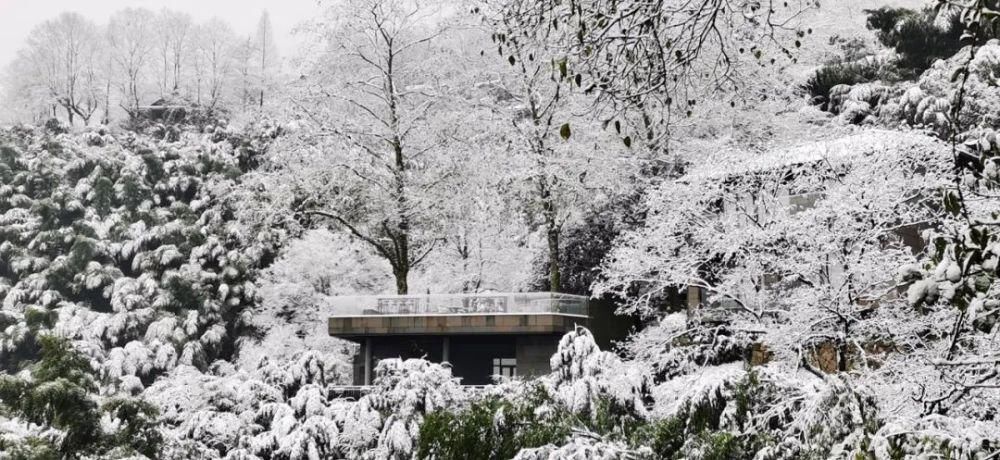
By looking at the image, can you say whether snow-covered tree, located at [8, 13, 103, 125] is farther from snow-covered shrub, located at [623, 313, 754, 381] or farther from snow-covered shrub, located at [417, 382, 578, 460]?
snow-covered shrub, located at [417, 382, 578, 460]

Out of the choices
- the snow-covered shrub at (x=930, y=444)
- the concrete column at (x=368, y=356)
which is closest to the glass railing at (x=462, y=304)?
the concrete column at (x=368, y=356)

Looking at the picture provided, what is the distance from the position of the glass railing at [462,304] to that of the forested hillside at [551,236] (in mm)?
714

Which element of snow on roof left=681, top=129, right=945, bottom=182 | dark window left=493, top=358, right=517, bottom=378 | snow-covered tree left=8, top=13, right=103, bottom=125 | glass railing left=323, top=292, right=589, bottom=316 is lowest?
A: dark window left=493, top=358, right=517, bottom=378

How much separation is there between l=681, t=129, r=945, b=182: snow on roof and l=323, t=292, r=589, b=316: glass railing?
4.48 meters

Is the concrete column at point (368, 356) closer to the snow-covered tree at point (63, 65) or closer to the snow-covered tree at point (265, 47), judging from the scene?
the snow-covered tree at point (265, 47)

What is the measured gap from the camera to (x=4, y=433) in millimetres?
11781

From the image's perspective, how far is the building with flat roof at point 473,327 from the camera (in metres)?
23.5

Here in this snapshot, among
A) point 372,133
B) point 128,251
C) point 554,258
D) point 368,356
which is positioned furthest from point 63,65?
point 554,258

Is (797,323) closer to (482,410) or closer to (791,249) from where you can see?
(791,249)

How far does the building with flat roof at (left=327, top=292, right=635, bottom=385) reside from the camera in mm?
23531

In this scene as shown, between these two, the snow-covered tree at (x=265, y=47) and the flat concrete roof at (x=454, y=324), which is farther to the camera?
the snow-covered tree at (x=265, y=47)

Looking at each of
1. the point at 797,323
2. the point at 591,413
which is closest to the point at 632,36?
the point at 591,413

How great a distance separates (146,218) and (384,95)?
11.5m

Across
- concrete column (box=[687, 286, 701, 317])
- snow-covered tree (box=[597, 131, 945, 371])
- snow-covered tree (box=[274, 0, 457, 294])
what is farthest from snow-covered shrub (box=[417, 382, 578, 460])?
snow-covered tree (box=[274, 0, 457, 294])
